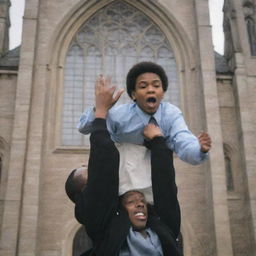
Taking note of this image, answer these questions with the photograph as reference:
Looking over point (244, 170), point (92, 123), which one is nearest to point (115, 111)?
point (92, 123)

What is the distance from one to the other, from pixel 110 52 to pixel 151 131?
13793 mm

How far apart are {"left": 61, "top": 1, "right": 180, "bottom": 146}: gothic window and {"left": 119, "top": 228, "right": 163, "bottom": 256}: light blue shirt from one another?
1229 cm

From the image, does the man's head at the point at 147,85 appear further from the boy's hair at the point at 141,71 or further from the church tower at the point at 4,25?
the church tower at the point at 4,25

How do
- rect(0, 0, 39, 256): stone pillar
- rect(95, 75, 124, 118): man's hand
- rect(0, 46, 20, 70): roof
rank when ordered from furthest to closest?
rect(0, 46, 20, 70): roof < rect(0, 0, 39, 256): stone pillar < rect(95, 75, 124, 118): man's hand

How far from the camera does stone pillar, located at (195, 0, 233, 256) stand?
12203 mm

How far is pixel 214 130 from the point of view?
44.4ft

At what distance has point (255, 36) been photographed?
1664 centimetres

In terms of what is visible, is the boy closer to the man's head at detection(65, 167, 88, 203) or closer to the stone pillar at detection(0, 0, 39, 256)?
the man's head at detection(65, 167, 88, 203)

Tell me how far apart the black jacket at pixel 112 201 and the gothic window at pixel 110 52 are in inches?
479

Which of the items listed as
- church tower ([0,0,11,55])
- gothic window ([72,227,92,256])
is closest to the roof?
church tower ([0,0,11,55])

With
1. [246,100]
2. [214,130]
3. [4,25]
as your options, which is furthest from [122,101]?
[4,25]

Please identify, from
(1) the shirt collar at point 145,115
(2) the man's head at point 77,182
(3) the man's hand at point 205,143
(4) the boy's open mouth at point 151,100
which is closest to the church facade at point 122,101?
(2) the man's head at point 77,182

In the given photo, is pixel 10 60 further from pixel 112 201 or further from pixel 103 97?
pixel 112 201

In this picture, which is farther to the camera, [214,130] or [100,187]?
[214,130]
